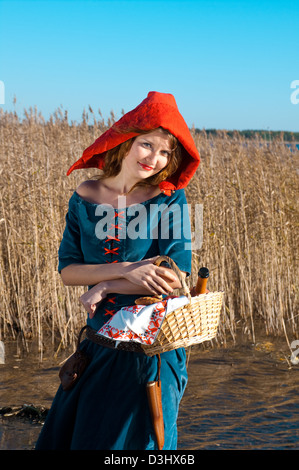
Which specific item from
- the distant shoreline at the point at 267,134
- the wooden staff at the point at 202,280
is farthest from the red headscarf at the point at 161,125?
the distant shoreline at the point at 267,134

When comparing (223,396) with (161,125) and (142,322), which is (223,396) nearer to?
(142,322)

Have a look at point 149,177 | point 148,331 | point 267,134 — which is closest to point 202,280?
point 148,331

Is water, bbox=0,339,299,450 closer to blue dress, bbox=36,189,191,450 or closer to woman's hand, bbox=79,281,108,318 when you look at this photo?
blue dress, bbox=36,189,191,450

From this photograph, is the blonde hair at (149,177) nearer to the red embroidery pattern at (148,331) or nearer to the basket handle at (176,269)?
the basket handle at (176,269)

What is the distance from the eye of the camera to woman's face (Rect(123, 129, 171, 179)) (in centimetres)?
168

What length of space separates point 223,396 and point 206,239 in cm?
139

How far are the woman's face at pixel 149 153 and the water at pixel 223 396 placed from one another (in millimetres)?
2014

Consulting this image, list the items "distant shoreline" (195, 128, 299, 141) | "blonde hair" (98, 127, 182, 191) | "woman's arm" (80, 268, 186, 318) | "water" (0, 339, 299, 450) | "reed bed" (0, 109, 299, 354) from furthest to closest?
"distant shoreline" (195, 128, 299, 141) → "reed bed" (0, 109, 299, 354) → "water" (0, 339, 299, 450) → "blonde hair" (98, 127, 182, 191) → "woman's arm" (80, 268, 186, 318)

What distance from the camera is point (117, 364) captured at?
1.63 metres

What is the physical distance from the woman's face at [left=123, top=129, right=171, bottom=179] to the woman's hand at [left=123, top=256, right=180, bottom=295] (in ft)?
1.02

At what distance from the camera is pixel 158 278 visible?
155cm

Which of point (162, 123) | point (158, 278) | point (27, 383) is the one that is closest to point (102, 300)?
point (158, 278)

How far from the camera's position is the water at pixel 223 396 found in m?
3.24

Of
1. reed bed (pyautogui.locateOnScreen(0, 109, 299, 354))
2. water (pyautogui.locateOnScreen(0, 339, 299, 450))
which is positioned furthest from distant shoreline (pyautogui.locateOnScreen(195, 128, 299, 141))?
water (pyautogui.locateOnScreen(0, 339, 299, 450))
